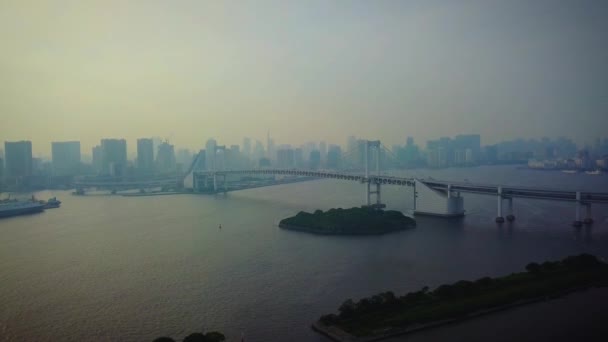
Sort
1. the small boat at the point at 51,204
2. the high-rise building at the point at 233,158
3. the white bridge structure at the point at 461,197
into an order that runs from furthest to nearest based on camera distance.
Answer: the high-rise building at the point at 233,158 < the small boat at the point at 51,204 < the white bridge structure at the point at 461,197

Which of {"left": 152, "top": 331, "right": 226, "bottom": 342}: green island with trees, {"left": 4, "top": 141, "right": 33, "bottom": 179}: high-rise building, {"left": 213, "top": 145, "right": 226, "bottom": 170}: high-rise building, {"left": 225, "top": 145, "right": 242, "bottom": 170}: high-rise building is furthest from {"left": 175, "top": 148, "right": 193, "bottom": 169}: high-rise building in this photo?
{"left": 152, "top": 331, "right": 226, "bottom": 342}: green island with trees

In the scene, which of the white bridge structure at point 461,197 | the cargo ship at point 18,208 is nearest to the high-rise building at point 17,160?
the cargo ship at point 18,208

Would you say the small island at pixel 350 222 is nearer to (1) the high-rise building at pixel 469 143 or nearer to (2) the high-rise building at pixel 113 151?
(2) the high-rise building at pixel 113 151

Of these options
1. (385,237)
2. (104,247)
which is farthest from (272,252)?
(104,247)

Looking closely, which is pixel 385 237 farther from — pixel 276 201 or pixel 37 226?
pixel 37 226

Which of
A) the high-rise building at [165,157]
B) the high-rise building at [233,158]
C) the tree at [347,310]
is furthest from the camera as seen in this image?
the high-rise building at [233,158]

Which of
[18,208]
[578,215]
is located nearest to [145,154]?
[18,208]

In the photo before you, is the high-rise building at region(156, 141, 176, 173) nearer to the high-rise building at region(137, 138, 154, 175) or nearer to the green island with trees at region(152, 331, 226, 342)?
the high-rise building at region(137, 138, 154, 175)
